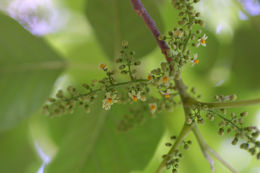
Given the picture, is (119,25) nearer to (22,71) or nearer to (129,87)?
(22,71)

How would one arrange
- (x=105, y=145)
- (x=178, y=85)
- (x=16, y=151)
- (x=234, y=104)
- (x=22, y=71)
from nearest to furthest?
1. (x=234, y=104)
2. (x=178, y=85)
3. (x=105, y=145)
4. (x=22, y=71)
5. (x=16, y=151)

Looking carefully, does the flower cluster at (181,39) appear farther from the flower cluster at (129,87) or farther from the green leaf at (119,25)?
the green leaf at (119,25)

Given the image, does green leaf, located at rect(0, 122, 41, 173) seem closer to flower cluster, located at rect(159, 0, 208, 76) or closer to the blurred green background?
the blurred green background

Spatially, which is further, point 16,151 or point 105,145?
point 16,151

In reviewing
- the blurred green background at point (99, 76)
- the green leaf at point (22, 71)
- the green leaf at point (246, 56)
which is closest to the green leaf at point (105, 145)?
the blurred green background at point (99, 76)

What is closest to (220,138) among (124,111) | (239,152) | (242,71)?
(239,152)


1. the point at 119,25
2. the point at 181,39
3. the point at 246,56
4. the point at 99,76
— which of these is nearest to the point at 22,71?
the point at 99,76

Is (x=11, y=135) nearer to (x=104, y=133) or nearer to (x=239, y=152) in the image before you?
(x=104, y=133)

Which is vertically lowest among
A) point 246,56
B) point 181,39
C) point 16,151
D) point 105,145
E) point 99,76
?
point 16,151
